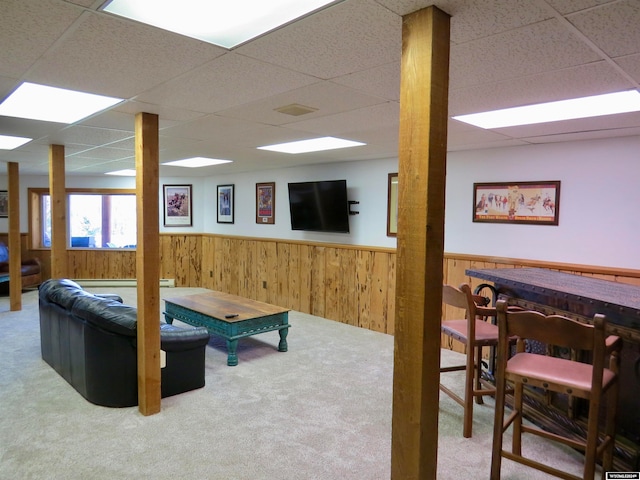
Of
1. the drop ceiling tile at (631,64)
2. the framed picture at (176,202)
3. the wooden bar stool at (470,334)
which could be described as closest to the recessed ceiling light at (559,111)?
the drop ceiling tile at (631,64)

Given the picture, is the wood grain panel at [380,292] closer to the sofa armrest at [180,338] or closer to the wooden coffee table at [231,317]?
the wooden coffee table at [231,317]

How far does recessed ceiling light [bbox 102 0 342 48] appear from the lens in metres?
1.52

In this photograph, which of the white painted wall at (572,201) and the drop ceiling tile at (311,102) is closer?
the drop ceiling tile at (311,102)

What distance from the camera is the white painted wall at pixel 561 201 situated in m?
3.69

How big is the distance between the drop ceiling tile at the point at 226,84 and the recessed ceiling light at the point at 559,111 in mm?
1420

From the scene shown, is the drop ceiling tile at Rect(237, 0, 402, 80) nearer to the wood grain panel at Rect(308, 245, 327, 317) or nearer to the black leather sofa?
the black leather sofa

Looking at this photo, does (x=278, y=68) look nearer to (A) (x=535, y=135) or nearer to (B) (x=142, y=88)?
(B) (x=142, y=88)

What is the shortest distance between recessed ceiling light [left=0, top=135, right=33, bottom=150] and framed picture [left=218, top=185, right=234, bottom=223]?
3.61 m

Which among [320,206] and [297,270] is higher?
[320,206]

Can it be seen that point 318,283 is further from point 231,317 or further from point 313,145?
point 313,145

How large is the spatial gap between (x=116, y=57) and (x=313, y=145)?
281 cm

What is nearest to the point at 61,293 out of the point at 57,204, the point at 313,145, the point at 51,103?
the point at 57,204

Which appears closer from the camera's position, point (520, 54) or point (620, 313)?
point (520, 54)

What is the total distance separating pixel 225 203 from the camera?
809 centimetres
